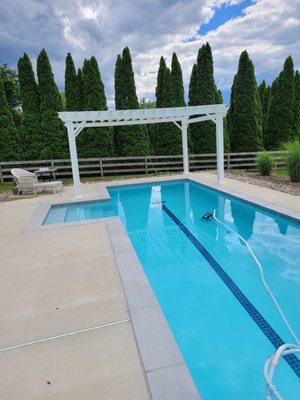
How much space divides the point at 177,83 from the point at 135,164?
16.3ft

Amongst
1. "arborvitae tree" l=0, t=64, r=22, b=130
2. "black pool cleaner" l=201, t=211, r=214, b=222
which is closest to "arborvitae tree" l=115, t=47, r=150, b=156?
"black pool cleaner" l=201, t=211, r=214, b=222

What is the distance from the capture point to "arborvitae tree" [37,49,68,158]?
1276cm

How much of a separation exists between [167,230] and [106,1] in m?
7.73

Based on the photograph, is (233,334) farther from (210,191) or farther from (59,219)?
(210,191)

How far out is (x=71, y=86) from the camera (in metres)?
13.6

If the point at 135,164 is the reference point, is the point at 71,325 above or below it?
below

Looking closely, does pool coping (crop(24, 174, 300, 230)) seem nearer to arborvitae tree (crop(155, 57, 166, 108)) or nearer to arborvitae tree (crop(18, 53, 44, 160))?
arborvitae tree (crop(18, 53, 44, 160))

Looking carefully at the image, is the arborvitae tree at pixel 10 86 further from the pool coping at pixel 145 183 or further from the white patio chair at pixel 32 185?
the pool coping at pixel 145 183

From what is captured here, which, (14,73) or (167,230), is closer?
(167,230)

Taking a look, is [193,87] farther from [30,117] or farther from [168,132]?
[30,117]

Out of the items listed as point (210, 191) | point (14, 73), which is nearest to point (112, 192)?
point (210, 191)

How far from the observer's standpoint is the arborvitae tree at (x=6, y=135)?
12555mm

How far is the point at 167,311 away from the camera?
366 centimetres

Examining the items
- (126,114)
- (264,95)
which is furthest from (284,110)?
(126,114)
